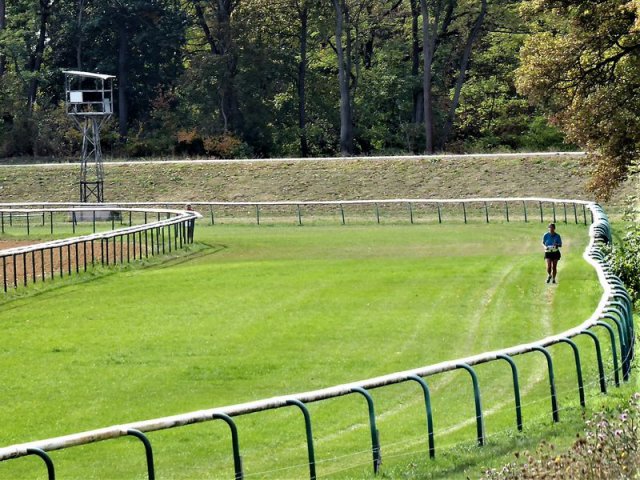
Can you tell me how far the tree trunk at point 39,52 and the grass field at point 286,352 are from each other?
45501mm

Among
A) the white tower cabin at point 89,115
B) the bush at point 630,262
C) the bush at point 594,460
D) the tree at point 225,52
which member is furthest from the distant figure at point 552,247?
the tree at point 225,52

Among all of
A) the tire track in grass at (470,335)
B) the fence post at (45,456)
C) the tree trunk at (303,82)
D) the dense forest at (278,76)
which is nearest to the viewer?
the fence post at (45,456)

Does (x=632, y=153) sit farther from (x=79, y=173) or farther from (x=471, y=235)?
(x=79, y=173)

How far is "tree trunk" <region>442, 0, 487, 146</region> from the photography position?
230ft

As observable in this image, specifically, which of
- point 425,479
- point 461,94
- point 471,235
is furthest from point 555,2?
point 461,94

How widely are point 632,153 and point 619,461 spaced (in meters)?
21.8

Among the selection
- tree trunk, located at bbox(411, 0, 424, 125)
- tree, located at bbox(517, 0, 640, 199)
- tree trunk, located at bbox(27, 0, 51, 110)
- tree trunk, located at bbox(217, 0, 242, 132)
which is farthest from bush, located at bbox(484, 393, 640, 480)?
tree trunk, located at bbox(27, 0, 51, 110)

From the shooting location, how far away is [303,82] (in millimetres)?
75625

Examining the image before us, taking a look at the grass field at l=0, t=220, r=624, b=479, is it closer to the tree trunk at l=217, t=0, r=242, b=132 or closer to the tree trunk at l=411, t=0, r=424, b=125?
the tree trunk at l=411, t=0, r=424, b=125

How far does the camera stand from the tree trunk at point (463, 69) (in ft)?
230

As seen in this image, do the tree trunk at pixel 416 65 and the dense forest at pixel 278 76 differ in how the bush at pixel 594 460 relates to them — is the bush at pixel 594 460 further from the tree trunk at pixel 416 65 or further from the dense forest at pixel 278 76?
the tree trunk at pixel 416 65

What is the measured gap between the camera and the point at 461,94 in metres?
73.8

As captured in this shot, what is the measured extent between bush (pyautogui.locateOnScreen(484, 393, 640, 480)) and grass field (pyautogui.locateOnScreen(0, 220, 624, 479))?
97 centimetres

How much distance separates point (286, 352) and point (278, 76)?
57.9 m
